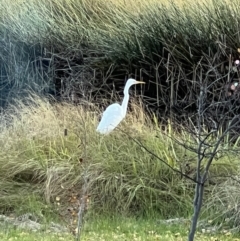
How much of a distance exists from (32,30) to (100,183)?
4703 millimetres

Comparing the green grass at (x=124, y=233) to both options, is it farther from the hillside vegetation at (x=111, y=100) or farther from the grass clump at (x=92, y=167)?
the grass clump at (x=92, y=167)

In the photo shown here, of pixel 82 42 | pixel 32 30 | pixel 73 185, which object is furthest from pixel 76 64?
pixel 73 185

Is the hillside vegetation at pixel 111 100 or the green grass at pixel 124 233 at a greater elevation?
the hillside vegetation at pixel 111 100

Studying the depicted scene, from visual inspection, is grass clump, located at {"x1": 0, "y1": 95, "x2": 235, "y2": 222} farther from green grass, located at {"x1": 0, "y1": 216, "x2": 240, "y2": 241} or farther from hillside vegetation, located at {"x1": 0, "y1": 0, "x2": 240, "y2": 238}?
green grass, located at {"x1": 0, "y1": 216, "x2": 240, "y2": 241}

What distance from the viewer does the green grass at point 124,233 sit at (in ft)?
18.2

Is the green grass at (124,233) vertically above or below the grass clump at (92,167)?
below

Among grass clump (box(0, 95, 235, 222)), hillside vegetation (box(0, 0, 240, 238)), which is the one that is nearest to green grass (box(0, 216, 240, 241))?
hillside vegetation (box(0, 0, 240, 238))

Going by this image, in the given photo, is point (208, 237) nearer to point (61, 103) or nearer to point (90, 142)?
point (90, 142)

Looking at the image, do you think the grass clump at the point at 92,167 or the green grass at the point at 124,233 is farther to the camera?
the grass clump at the point at 92,167

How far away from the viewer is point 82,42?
1046 cm

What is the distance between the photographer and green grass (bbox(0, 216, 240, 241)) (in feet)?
18.2

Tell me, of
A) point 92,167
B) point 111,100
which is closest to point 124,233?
point 92,167

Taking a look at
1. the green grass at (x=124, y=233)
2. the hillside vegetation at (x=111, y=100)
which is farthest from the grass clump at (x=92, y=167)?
the green grass at (x=124, y=233)

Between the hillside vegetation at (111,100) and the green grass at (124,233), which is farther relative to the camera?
the hillside vegetation at (111,100)
